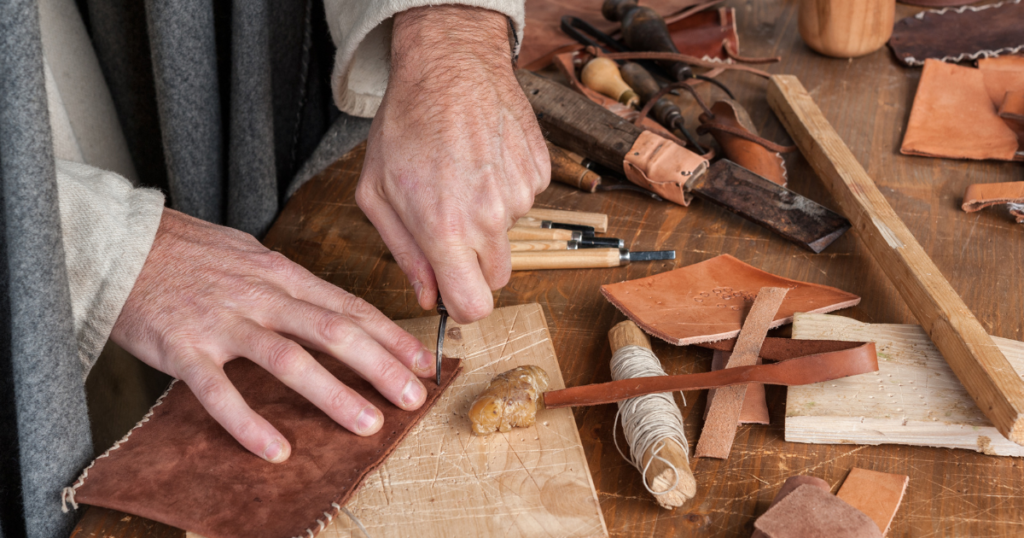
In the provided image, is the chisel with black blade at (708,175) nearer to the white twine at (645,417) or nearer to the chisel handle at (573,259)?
the chisel handle at (573,259)

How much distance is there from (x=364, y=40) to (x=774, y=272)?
897 mm

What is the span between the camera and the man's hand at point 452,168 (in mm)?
1021

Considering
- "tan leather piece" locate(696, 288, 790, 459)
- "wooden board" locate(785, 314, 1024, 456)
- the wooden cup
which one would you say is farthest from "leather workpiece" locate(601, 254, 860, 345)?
the wooden cup

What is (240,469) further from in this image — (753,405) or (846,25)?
(846,25)

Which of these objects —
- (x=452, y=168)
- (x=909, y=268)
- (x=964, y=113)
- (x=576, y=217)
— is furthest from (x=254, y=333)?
(x=964, y=113)

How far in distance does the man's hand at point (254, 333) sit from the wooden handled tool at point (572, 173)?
61cm

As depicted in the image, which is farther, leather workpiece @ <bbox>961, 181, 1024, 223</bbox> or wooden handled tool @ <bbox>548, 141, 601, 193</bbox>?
wooden handled tool @ <bbox>548, 141, 601, 193</bbox>

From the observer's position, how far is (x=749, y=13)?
6.93 ft

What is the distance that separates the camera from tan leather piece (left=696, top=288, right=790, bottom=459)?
1012 millimetres

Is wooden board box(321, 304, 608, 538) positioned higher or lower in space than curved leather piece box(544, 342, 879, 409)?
lower

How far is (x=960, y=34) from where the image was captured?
5.91 ft

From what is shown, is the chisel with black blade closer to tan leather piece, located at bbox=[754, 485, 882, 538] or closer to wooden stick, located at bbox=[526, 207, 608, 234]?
wooden stick, located at bbox=[526, 207, 608, 234]

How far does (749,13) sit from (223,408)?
1.85m

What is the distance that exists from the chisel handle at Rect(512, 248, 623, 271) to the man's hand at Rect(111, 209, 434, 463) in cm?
33
